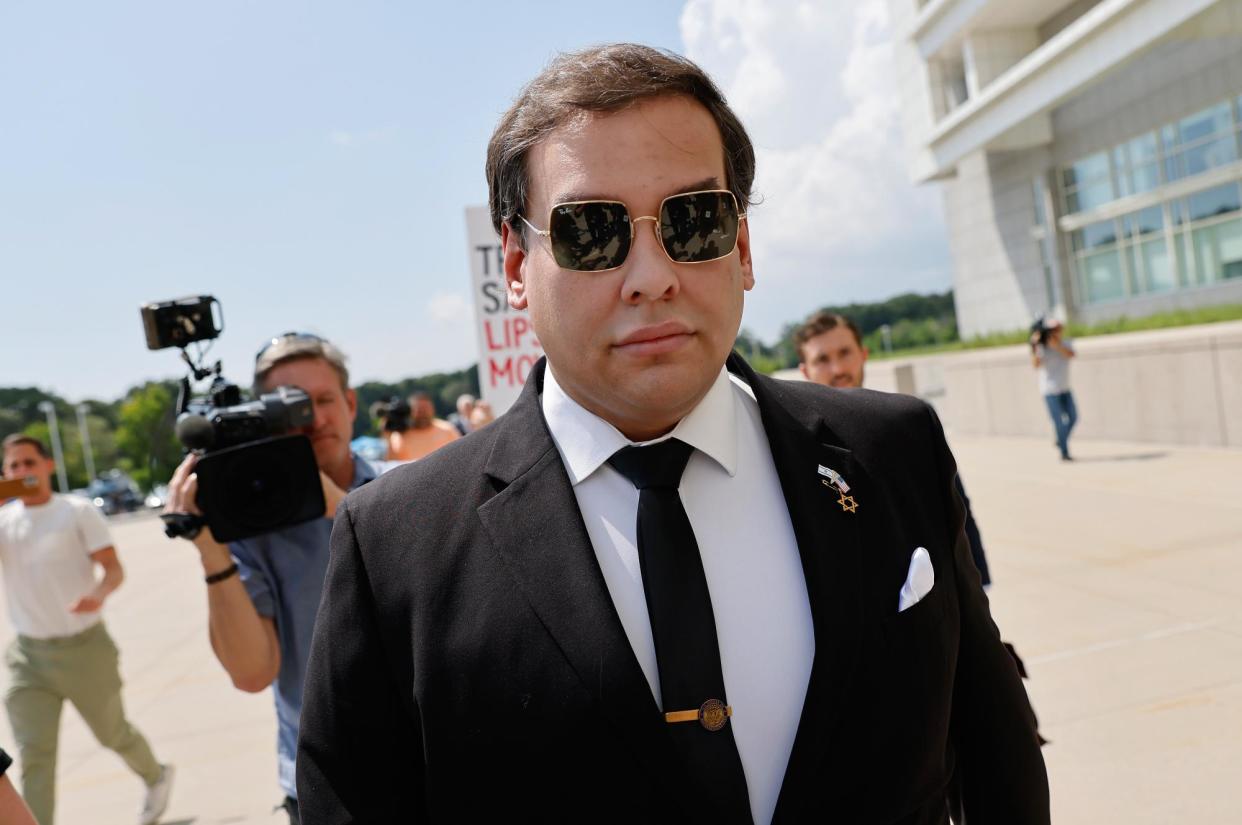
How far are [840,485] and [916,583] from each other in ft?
0.64

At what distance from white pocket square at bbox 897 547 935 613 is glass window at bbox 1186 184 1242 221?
84.0 feet

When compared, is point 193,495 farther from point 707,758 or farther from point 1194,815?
point 1194,815

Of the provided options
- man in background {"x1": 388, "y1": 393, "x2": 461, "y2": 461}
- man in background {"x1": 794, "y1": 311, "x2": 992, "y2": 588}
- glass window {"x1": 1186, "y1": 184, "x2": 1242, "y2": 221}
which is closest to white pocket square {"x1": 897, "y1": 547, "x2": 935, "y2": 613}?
man in background {"x1": 794, "y1": 311, "x2": 992, "y2": 588}

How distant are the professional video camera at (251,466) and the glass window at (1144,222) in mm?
27464

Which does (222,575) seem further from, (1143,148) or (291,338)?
(1143,148)

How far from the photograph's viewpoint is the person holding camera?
12.2 metres

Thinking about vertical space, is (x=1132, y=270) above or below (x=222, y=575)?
above

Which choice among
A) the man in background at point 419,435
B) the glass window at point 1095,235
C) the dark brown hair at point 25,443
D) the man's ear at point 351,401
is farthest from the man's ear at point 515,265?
the glass window at point 1095,235

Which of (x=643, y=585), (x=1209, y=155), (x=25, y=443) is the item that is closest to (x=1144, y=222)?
(x=1209, y=155)

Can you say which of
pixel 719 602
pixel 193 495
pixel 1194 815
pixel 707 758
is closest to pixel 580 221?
pixel 719 602

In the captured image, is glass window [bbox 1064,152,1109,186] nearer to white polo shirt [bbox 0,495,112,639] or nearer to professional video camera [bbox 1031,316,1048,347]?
professional video camera [bbox 1031,316,1048,347]

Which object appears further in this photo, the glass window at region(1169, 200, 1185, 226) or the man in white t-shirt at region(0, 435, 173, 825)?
the glass window at region(1169, 200, 1185, 226)

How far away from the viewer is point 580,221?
1571mm

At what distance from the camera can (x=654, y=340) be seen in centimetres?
157
